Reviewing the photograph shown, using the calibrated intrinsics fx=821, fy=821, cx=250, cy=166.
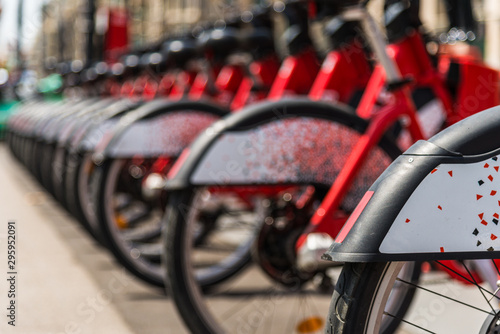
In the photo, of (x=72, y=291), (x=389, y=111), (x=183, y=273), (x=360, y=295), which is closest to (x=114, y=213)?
(x=72, y=291)

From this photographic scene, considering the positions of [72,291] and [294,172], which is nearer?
[294,172]

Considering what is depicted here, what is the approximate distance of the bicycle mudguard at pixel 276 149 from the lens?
2.63 meters

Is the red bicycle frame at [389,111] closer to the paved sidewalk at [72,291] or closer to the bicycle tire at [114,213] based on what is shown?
the paved sidewalk at [72,291]

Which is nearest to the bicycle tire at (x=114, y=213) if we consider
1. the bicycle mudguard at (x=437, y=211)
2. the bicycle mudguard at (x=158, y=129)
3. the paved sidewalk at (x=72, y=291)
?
the bicycle mudguard at (x=158, y=129)

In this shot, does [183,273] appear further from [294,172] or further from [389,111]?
[389,111]

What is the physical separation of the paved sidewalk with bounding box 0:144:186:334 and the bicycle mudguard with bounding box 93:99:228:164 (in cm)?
64

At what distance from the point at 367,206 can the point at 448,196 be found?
0.14m

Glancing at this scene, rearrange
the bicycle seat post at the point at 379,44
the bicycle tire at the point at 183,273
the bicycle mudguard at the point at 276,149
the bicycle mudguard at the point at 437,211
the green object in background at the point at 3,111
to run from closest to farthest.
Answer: the bicycle mudguard at the point at 437,211 < the bicycle tire at the point at 183,273 < the bicycle mudguard at the point at 276,149 < the bicycle seat post at the point at 379,44 < the green object in background at the point at 3,111

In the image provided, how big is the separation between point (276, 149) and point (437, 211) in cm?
126

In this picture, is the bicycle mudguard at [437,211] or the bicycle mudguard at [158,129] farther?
the bicycle mudguard at [158,129]

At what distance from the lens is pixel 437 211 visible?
142 cm

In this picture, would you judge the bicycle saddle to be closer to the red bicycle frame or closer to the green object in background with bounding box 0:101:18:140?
the red bicycle frame

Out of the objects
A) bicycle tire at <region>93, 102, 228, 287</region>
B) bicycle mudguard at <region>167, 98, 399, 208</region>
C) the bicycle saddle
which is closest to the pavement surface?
bicycle tire at <region>93, 102, 228, 287</region>

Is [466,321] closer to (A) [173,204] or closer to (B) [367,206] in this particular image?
(A) [173,204]
